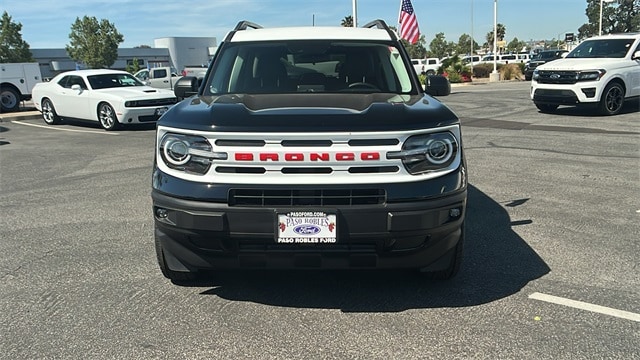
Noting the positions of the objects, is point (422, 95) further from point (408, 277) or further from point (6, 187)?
point (6, 187)

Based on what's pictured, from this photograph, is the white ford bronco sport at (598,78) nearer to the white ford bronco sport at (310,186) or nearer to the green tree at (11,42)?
the white ford bronco sport at (310,186)

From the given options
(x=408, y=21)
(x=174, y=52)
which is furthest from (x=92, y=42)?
(x=408, y=21)

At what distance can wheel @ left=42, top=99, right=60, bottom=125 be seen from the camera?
15.0 meters

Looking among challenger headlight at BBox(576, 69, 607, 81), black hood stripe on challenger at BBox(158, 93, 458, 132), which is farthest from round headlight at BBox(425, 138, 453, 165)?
challenger headlight at BBox(576, 69, 607, 81)

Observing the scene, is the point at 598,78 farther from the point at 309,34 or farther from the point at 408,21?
the point at 408,21

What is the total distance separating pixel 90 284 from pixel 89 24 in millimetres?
73919

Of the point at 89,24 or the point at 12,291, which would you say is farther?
the point at 89,24

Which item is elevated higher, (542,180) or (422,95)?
(422,95)

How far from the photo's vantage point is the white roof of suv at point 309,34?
4.70 m

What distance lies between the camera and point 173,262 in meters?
3.48

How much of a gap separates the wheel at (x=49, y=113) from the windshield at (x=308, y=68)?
1235 cm

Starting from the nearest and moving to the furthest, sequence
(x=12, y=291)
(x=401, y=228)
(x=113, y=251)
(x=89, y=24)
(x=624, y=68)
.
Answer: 1. (x=401, y=228)
2. (x=12, y=291)
3. (x=113, y=251)
4. (x=624, y=68)
5. (x=89, y=24)

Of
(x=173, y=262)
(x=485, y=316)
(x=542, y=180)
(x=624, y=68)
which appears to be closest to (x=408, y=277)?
(x=485, y=316)

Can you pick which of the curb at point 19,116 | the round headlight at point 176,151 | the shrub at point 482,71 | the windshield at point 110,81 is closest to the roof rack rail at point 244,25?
the round headlight at point 176,151
